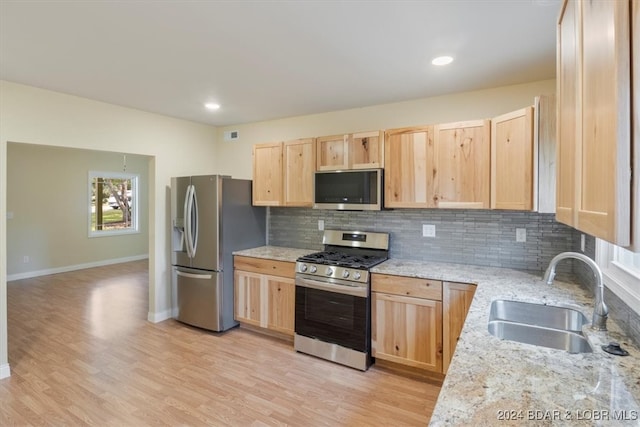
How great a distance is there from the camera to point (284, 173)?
3.66 metres

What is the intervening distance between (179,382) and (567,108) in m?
3.04

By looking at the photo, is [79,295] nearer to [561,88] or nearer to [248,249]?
[248,249]

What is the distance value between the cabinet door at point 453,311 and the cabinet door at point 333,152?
Result: 1488 millimetres

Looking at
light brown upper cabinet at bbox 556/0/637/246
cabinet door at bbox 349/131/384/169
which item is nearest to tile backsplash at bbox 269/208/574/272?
cabinet door at bbox 349/131/384/169

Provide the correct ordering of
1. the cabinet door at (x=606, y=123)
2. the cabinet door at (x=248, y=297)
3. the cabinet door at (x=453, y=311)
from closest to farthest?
1. the cabinet door at (x=606, y=123)
2. the cabinet door at (x=453, y=311)
3. the cabinet door at (x=248, y=297)

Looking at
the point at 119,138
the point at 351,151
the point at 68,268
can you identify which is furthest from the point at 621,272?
the point at 68,268

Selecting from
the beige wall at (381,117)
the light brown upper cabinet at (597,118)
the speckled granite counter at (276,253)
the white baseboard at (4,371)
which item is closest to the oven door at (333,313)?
the speckled granite counter at (276,253)

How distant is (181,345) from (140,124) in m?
2.44

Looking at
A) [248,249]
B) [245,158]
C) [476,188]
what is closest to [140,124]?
[245,158]

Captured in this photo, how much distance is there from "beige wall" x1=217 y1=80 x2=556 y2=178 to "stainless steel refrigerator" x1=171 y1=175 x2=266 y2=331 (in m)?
0.74

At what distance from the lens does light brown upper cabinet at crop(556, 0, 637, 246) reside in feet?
2.09

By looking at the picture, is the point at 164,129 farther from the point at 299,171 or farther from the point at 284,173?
the point at 299,171

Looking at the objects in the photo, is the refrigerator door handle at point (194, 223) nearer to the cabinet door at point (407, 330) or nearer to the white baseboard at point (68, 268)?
the cabinet door at point (407, 330)

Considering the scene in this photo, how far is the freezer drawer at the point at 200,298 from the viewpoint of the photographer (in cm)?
362
